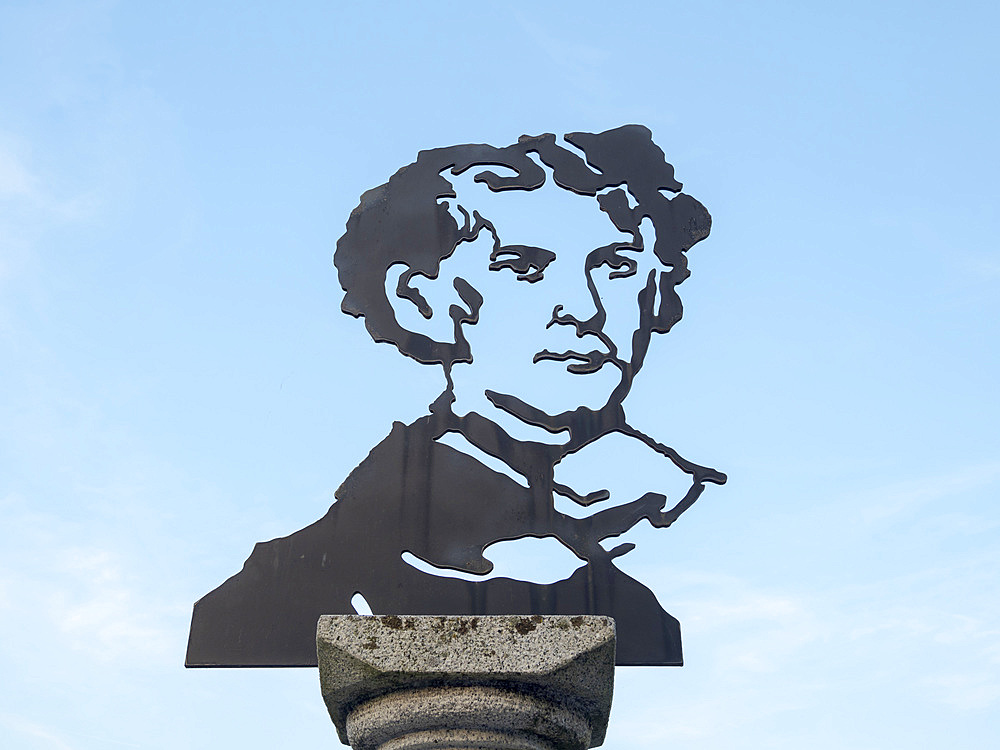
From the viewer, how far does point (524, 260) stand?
4855 millimetres

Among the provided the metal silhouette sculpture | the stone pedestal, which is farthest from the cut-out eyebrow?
the stone pedestal

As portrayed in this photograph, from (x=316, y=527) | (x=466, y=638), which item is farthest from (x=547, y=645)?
(x=316, y=527)

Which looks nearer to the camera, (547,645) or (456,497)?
(547,645)

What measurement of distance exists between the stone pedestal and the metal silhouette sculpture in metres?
0.78

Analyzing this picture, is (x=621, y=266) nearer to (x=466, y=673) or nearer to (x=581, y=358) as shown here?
(x=581, y=358)

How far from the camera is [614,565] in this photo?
4.01m

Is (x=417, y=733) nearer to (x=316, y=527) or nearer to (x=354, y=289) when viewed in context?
(x=316, y=527)

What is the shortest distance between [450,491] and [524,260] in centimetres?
127

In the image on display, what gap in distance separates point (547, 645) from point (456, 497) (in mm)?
1180

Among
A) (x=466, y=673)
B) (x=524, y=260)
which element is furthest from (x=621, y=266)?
(x=466, y=673)

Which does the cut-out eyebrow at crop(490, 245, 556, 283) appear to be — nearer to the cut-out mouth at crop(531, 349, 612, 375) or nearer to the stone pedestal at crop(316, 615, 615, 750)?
the cut-out mouth at crop(531, 349, 612, 375)

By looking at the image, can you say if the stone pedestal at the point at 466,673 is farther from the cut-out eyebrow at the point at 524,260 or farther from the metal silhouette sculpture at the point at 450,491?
the cut-out eyebrow at the point at 524,260

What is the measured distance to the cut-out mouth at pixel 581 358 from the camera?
4.54 metres

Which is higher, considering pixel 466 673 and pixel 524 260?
pixel 524 260
